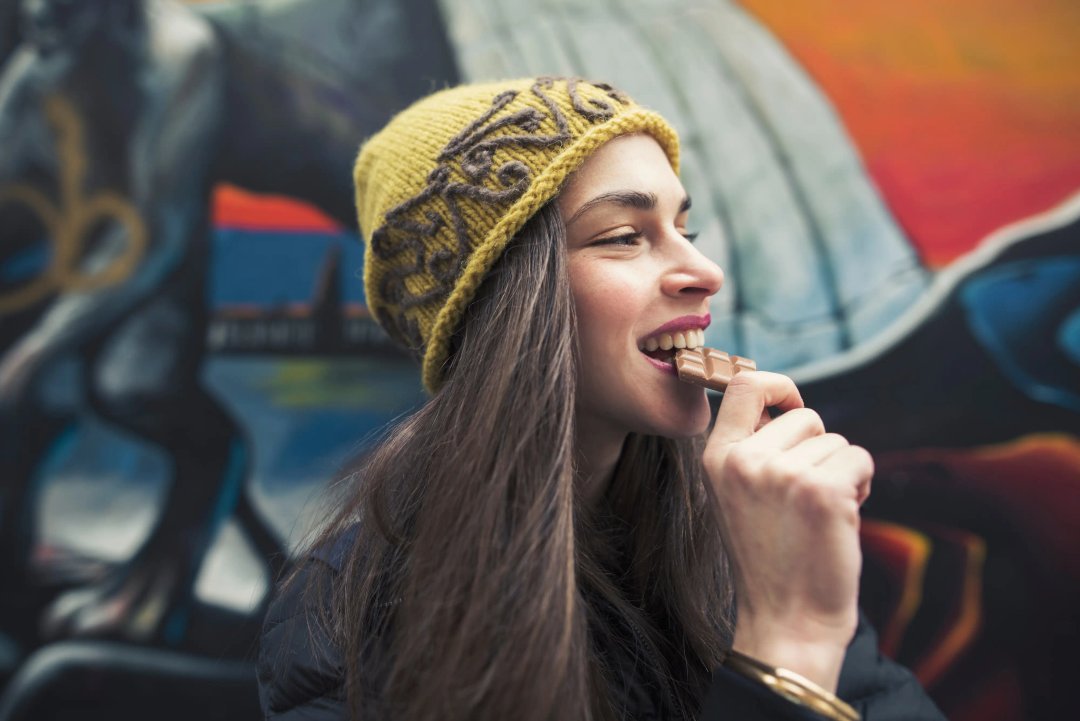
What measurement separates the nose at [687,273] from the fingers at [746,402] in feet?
0.73

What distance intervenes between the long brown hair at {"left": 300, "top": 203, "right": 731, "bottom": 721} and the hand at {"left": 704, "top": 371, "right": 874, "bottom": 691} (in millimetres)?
317

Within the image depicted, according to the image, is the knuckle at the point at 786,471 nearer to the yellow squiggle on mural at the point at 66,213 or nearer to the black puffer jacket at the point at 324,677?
the black puffer jacket at the point at 324,677

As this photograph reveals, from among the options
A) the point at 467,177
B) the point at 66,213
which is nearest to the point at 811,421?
the point at 467,177

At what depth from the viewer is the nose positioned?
1.32 metres

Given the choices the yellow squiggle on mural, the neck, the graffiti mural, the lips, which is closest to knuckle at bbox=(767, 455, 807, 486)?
the lips

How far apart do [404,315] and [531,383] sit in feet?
1.49

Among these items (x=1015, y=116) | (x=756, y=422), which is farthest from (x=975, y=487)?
(x=756, y=422)

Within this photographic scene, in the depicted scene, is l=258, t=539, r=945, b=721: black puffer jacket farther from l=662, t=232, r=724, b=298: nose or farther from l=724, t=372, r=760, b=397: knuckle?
l=662, t=232, r=724, b=298: nose

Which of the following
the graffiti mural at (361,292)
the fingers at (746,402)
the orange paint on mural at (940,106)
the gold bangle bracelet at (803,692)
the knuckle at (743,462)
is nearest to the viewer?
the gold bangle bracelet at (803,692)

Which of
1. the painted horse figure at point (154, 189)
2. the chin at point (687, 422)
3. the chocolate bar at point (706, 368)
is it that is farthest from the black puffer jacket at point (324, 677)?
the painted horse figure at point (154, 189)

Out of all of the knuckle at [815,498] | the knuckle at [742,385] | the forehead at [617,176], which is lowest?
the knuckle at [815,498]

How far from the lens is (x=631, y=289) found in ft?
4.29

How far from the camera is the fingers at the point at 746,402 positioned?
45.4 inches

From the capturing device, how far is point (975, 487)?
259cm
